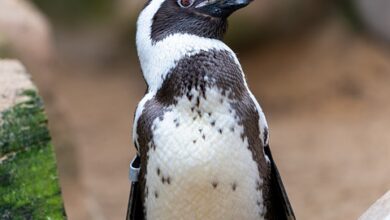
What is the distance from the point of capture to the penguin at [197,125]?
107 inches

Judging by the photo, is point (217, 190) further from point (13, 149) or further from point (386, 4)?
point (386, 4)

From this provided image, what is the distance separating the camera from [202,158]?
2.71 meters

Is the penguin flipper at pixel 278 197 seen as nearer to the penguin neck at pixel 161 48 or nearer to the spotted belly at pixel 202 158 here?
the spotted belly at pixel 202 158

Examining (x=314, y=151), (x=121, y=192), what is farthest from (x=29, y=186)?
(x=314, y=151)

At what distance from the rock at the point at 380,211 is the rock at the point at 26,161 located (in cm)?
116

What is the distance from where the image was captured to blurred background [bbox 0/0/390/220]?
233 inches

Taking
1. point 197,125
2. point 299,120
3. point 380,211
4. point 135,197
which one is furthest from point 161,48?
point 299,120

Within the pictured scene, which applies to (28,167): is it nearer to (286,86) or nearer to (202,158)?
(202,158)

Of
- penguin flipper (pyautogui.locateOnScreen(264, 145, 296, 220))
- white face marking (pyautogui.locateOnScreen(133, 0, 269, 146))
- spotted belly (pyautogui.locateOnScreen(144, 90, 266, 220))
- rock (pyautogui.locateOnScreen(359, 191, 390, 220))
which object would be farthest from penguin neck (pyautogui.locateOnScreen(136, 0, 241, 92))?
rock (pyautogui.locateOnScreen(359, 191, 390, 220))

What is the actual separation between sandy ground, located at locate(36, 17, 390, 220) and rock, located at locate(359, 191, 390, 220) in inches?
92.7

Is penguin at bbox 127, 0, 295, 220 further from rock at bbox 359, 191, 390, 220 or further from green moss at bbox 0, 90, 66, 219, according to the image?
green moss at bbox 0, 90, 66, 219

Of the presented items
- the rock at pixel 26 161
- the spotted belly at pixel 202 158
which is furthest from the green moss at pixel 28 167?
the spotted belly at pixel 202 158

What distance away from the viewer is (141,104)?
9.34 feet

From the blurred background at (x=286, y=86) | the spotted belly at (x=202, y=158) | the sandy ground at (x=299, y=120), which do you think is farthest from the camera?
the blurred background at (x=286, y=86)
